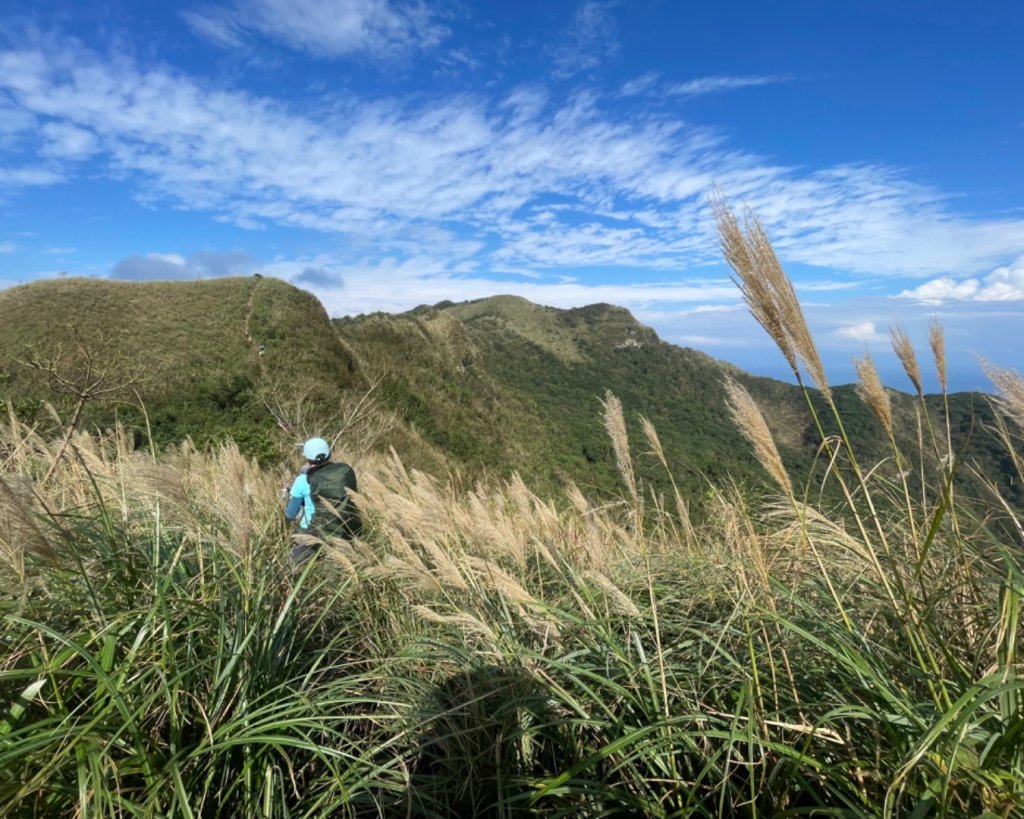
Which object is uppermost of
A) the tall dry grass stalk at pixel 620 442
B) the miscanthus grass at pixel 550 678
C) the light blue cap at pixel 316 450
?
the tall dry grass stalk at pixel 620 442

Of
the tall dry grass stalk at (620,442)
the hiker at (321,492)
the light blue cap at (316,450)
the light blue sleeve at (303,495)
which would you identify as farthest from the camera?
the light blue cap at (316,450)

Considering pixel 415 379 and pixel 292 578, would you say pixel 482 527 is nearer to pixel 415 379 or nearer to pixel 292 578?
pixel 292 578

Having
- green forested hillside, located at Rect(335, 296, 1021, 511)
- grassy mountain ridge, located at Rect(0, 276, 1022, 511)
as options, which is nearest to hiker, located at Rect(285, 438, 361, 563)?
grassy mountain ridge, located at Rect(0, 276, 1022, 511)

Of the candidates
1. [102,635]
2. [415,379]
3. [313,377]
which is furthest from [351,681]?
[415,379]

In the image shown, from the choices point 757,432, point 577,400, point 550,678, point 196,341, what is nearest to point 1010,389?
point 757,432

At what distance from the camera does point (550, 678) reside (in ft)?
7.08

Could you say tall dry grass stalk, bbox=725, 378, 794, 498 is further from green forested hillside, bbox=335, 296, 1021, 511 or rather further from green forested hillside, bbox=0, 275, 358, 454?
green forested hillside, bbox=0, 275, 358, 454

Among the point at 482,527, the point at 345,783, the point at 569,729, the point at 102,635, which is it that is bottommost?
the point at 345,783

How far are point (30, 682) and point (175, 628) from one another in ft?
1.46

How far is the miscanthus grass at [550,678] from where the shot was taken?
1537 millimetres

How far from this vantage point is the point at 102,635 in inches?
75.7

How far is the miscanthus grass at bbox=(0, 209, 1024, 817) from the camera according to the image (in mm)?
1537

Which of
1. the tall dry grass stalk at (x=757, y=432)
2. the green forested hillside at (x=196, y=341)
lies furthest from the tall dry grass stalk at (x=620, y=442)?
the green forested hillside at (x=196, y=341)

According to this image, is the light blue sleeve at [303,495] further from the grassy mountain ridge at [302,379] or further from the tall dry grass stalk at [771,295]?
the tall dry grass stalk at [771,295]
